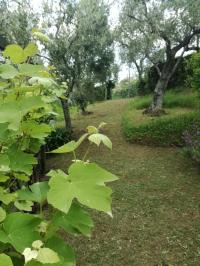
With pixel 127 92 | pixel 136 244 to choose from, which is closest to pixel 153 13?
pixel 136 244

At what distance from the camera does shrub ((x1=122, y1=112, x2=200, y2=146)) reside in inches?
413

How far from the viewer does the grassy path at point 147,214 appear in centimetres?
496

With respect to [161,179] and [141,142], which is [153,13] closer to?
[141,142]

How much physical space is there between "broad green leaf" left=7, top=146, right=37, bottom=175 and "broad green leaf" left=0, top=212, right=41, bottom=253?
0.77ft

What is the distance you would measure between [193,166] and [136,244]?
3.73 meters

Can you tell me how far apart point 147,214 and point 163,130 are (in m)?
4.76

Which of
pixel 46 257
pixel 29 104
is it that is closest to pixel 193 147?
pixel 29 104

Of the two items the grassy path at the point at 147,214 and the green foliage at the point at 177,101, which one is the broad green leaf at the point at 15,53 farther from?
the green foliage at the point at 177,101

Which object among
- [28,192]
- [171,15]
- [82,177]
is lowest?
[28,192]

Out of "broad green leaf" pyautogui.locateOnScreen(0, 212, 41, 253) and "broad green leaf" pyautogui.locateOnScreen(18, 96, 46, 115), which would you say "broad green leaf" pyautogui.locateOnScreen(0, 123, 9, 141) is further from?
"broad green leaf" pyautogui.locateOnScreen(0, 212, 41, 253)

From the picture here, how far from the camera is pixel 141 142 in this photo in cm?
1068

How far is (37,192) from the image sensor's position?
104 cm

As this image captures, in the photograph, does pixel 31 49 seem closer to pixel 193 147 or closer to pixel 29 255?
pixel 29 255

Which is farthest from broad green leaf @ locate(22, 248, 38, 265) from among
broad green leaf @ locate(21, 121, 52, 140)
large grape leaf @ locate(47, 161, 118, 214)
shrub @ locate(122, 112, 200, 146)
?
shrub @ locate(122, 112, 200, 146)
